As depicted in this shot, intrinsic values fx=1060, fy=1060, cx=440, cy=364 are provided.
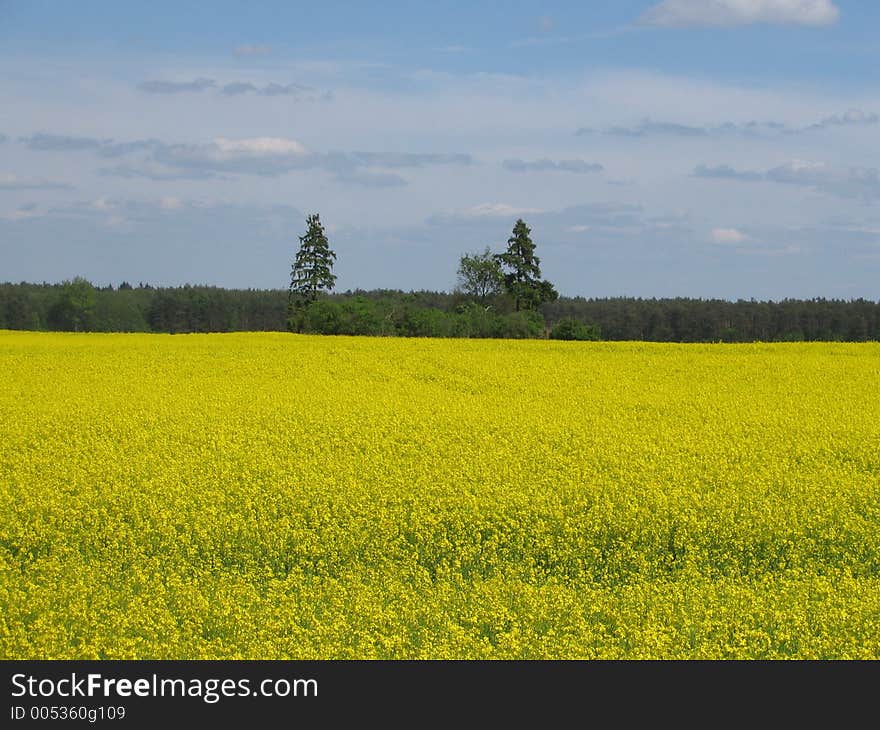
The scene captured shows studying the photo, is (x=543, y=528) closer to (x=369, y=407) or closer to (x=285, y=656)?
(x=285, y=656)

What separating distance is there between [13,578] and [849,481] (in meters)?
13.1

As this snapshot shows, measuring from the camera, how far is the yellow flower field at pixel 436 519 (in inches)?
423

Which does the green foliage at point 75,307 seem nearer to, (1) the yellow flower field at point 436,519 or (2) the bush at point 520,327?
(2) the bush at point 520,327

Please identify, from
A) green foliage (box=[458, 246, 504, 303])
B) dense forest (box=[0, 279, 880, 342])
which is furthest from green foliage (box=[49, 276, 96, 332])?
green foliage (box=[458, 246, 504, 303])

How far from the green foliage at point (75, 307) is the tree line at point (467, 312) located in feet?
0.48

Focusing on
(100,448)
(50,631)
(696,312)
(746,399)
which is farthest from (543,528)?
(696,312)

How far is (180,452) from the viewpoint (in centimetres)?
1939

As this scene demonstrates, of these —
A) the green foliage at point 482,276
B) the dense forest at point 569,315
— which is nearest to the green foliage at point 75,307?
the dense forest at point 569,315

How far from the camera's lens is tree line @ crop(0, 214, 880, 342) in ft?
236

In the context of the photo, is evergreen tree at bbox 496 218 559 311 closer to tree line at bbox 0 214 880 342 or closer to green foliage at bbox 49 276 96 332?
tree line at bbox 0 214 880 342

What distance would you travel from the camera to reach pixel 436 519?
15.1m

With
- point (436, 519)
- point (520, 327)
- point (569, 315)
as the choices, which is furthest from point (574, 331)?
point (569, 315)

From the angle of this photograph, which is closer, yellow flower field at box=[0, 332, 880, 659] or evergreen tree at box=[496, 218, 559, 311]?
yellow flower field at box=[0, 332, 880, 659]

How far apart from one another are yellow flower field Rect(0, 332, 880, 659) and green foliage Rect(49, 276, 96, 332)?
100m
